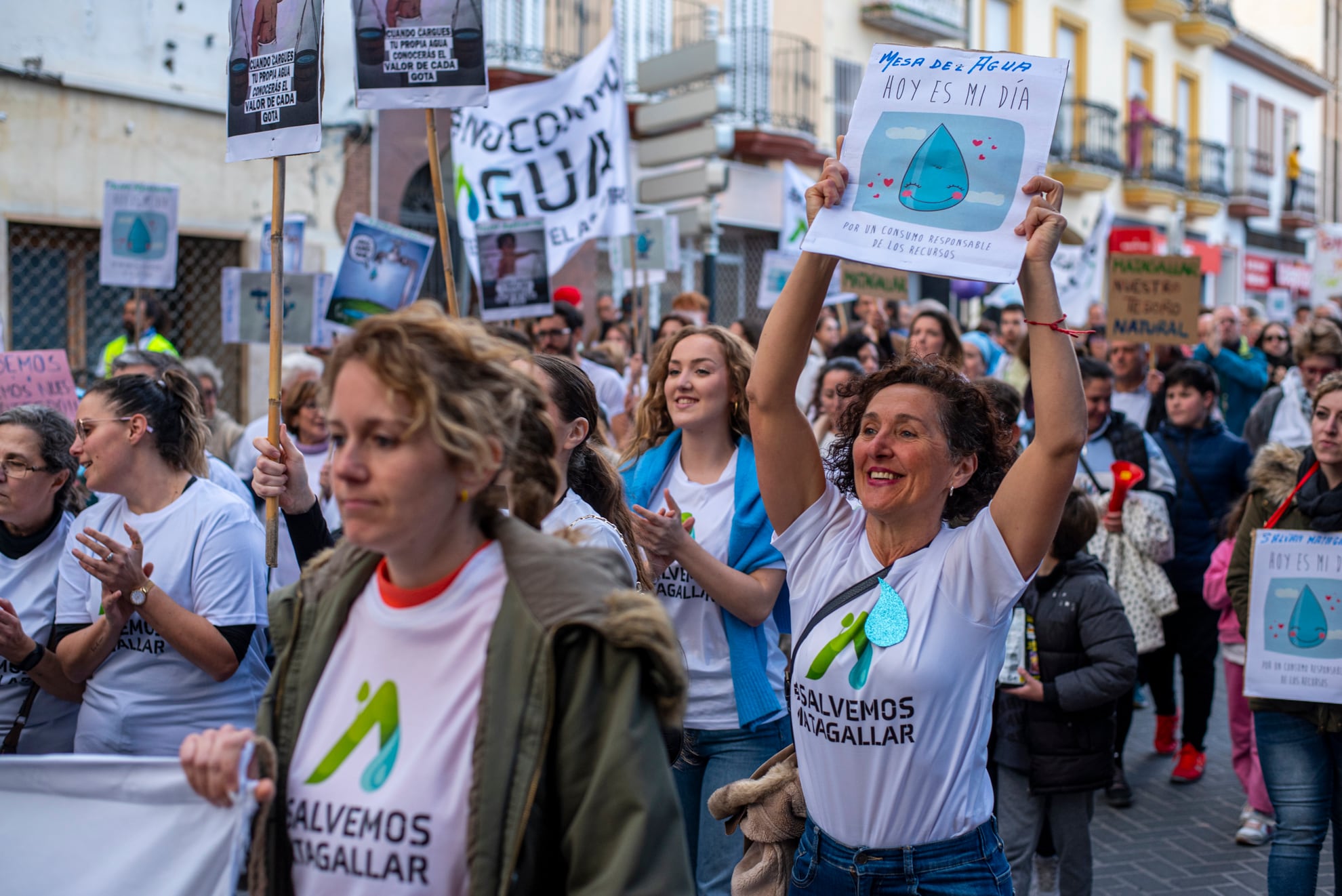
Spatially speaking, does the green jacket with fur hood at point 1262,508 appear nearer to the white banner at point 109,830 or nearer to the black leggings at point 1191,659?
the black leggings at point 1191,659

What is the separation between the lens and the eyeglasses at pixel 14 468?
397cm

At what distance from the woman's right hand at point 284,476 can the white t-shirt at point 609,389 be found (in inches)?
193

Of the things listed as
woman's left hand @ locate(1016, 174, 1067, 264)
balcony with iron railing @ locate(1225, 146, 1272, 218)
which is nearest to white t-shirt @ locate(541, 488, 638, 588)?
woman's left hand @ locate(1016, 174, 1067, 264)

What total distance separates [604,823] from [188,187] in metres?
12.2

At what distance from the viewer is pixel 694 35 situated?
19.0m

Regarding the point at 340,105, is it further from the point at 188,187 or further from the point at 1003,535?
the point at 1003,535

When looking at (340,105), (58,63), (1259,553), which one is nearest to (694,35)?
(340,105)

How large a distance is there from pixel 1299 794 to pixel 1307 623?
0.54 m

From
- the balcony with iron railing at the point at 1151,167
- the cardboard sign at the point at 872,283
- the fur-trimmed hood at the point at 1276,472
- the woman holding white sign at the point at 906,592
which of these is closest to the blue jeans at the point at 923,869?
the woman holding white sign at the point at 906,592

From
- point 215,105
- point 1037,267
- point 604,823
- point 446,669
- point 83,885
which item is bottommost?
point 83,885

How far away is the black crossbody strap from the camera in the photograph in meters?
2.85

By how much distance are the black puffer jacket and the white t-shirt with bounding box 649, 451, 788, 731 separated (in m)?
1.04

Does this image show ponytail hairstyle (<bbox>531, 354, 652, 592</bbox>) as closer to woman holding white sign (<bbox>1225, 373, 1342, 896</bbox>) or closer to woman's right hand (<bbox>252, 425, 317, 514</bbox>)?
woman's right hand (<bbox>252, 425, 317, 514</bbox>)

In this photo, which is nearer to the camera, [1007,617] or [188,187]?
[1007,617]
